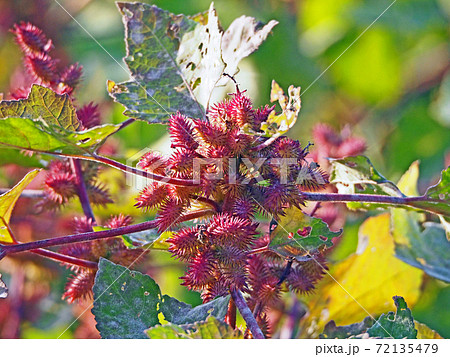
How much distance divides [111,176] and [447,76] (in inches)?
73.0

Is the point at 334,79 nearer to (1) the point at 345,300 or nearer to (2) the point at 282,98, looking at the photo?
(1) the point at 345,300

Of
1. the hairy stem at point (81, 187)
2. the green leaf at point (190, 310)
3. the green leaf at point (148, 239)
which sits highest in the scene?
the hairy stem at point (81, 187)

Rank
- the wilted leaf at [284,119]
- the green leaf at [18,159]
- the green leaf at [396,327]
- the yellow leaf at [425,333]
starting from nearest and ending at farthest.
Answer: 1. the wilted leaf at [284,119]
2. the green leaf at [396,327]
3. the yellow leaf at [425,333]
4. the green leaf at [18,159]

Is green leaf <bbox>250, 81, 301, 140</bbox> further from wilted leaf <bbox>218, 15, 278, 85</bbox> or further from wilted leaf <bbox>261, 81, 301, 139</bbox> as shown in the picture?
wilted leaf <bbox>218, 15, 278, 85</bbox>

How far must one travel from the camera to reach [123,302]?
1220 mm

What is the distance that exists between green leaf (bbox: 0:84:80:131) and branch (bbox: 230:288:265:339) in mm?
525

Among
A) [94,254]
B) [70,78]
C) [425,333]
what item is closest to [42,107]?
[70,78]

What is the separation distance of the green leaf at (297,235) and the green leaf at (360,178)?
0.76 feet

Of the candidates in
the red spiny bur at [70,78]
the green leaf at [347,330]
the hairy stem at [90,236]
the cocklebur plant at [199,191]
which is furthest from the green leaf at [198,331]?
the red spiny bur at [70,78]

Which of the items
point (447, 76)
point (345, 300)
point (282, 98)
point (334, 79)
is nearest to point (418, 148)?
point (447, 76)

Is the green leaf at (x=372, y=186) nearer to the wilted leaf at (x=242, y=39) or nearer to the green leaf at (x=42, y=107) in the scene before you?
the wilted leaf at (x=242, y=39)

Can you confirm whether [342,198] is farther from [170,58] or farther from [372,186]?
[170,58]

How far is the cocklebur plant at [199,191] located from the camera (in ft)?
3.77
